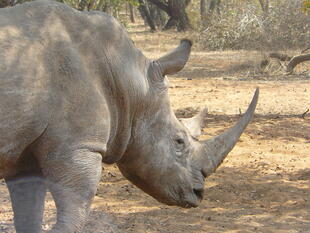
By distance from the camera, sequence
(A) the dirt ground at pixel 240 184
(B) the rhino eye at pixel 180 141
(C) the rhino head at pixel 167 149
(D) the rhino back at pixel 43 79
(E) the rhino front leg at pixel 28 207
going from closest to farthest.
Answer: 1. (D) the rhino back at pixel 43 79
2. (E) the rhino front leg at pixel 28 207
3. (C) the rhino head at pixel 167 149
4. (B) the rhino eye at pixel 180 141
5. (A) the dirt ground at pixel 240 184

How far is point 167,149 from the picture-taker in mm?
3746

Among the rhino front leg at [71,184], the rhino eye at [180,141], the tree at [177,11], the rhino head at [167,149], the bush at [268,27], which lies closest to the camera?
the rhino front leg at [71,184]

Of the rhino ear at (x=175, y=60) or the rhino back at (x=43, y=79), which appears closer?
the rhino back at (x=43, y=79)

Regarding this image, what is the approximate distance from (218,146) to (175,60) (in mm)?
627

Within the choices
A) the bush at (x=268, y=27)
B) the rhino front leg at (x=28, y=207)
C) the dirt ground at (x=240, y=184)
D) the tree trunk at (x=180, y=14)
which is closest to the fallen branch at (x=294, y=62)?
the dirt ground at (x=240, y=184)

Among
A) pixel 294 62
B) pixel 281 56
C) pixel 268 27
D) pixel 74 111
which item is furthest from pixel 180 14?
pixel 74 111

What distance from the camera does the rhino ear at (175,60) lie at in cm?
373

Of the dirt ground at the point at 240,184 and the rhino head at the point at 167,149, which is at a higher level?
the rhino head at the point at 167,149

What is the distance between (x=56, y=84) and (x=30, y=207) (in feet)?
2.97

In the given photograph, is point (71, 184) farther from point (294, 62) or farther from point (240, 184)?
point (294, 62)

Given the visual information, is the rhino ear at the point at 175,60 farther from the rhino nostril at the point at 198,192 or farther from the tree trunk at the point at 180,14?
the tree trunk at the point at 180,14

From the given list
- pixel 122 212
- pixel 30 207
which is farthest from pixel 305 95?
pixel 30 207

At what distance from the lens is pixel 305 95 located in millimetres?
12094

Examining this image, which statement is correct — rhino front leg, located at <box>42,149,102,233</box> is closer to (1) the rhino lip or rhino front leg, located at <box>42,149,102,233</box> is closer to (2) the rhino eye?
(2) the rhino eye
